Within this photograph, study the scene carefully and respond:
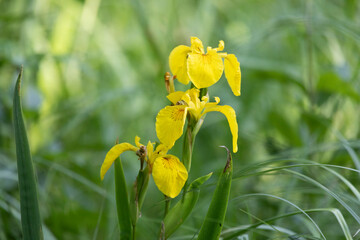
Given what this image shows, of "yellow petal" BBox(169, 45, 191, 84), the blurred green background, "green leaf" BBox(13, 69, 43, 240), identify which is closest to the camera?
"green leaf" BBox(13, 69, 43, 240)

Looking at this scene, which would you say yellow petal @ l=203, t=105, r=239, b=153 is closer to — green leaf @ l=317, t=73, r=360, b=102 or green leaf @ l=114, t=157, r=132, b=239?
green leaf @ l=114, t=157, r=132, b=239

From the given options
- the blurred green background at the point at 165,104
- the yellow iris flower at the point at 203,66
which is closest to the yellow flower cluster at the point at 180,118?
the yellow iris flower at the point at 203,66

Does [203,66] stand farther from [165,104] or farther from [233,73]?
[165,104]

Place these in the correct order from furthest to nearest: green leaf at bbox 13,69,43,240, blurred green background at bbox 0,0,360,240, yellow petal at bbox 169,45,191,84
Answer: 1. blurred green background at bbox 0,0,360,240
2. yellow petal at bbox 169,45,191,84
3. green leaf at bbox 13,69,43,240

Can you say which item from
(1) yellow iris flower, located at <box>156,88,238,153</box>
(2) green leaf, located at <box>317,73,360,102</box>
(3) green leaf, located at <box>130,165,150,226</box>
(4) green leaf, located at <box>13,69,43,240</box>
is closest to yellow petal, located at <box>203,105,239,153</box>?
(1) yellow iris flower, located at <box>156,88,238,153</box>

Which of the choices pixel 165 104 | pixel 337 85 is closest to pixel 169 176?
pixel 165 104

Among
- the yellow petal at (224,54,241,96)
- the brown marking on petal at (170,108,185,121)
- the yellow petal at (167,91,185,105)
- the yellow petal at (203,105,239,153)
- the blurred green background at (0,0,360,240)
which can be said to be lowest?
the blurred green background at (0,0,360,240)

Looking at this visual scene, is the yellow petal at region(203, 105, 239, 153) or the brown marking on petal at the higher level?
the brown marking on petal
